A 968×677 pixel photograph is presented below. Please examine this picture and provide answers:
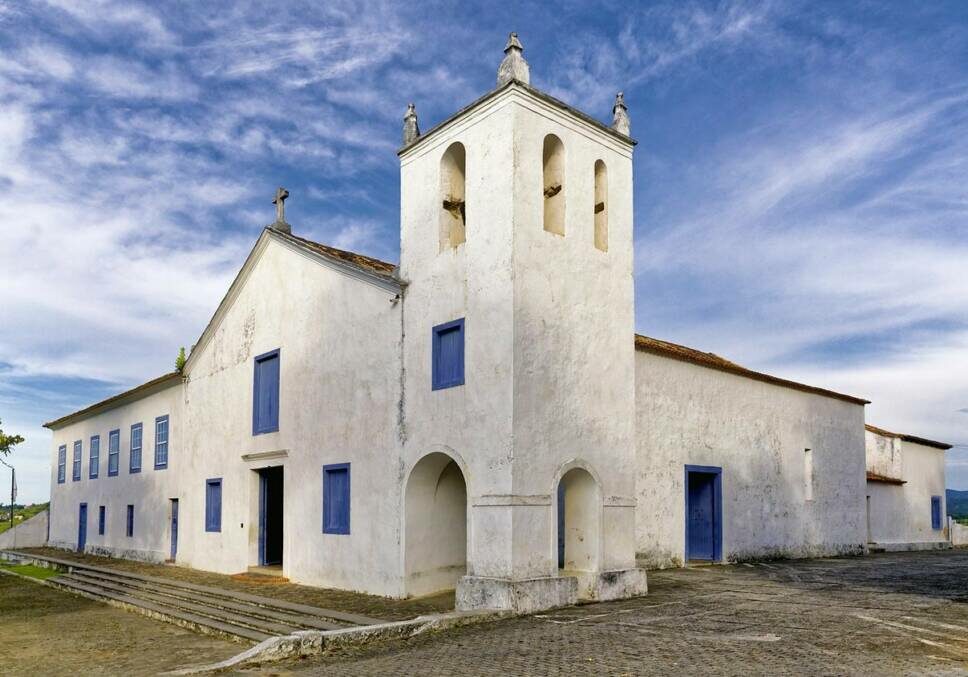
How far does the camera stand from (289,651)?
380 inches

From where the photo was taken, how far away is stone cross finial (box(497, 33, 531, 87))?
1272 centimetres

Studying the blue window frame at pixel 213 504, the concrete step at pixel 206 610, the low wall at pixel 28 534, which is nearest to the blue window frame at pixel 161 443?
the blue window frame at pixel 213 504

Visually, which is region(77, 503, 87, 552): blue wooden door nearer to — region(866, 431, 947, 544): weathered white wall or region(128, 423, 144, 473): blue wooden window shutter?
region(128, 423, 144, 473): blue wooden window shutter

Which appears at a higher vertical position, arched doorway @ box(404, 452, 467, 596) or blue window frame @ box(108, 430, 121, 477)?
blue window frame @ box(108, 430, 121, 477)

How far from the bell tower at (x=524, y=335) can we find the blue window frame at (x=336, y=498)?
78.1 inches

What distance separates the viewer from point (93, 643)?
1145cm

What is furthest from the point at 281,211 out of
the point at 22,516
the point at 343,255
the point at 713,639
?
the point at 22,516

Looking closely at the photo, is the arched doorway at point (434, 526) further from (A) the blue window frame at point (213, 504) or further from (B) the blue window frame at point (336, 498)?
(A) the blue window frame at point (213, 504)

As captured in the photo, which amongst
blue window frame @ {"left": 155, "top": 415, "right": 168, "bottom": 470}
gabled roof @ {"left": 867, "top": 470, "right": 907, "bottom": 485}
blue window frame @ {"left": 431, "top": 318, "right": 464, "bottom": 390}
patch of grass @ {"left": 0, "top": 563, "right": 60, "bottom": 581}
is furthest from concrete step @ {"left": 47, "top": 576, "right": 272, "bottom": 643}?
gabled roof @ {"left": 867, "top": 470, "right": 907, "bottom": 485}

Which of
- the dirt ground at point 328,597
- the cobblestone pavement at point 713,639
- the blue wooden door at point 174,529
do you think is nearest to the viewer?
the cobblestone pavement at point 713,639

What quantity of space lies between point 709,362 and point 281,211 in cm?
1061

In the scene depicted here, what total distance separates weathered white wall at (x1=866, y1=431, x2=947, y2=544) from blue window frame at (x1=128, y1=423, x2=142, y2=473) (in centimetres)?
2255

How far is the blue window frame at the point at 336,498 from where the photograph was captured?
Answer: 15.1 metres

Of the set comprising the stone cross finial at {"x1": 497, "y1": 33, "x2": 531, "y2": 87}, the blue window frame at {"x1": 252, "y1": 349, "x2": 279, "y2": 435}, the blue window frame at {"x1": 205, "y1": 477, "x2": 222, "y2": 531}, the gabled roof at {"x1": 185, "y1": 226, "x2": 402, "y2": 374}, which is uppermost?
the stone cross finial at {"x1": 497, "y1": 33, "x2": 531, "y2": 87}
